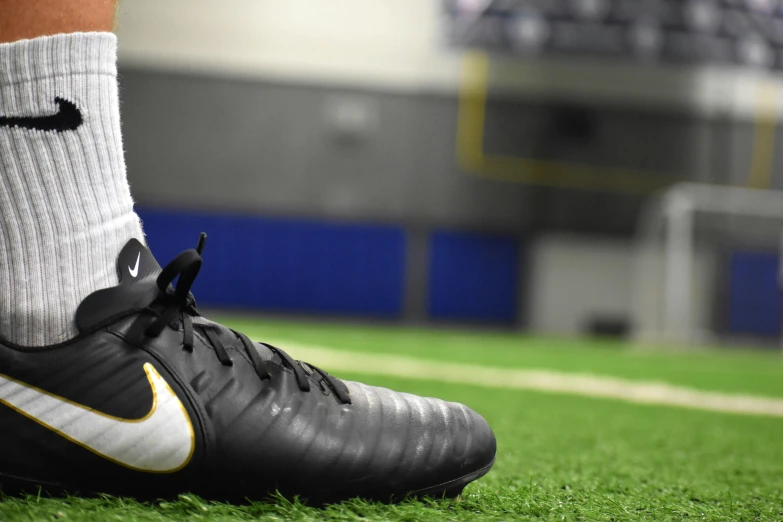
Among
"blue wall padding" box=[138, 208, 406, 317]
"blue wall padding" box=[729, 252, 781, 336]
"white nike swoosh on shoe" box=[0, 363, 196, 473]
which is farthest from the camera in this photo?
"blue wall padding" box=[729, 252, 781, 336]

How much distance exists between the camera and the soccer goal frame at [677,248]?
5.63 meters

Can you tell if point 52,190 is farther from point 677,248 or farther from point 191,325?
point 677,248

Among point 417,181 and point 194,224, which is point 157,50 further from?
point 417,181

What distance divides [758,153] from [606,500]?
726 centimetres

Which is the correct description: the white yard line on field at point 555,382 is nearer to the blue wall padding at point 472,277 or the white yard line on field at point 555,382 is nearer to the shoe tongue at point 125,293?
the shoe tongue at point 125,293

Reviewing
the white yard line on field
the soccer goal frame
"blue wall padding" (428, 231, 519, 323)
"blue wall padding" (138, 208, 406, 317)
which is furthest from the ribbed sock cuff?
"blue wall padding" (428, 231, 519, 323)

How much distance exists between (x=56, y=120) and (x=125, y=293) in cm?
11

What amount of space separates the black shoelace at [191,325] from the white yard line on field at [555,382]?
1.22 m

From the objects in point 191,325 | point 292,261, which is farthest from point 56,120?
point 292,261

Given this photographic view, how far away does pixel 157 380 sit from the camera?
0.47 m

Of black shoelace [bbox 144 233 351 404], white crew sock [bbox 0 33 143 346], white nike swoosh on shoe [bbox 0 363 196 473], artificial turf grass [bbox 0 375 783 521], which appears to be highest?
white crew sock [bbox 0 33 143 346]

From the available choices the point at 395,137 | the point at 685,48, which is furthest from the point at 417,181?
the point at 685,48

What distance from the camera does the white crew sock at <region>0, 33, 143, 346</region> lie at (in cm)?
47

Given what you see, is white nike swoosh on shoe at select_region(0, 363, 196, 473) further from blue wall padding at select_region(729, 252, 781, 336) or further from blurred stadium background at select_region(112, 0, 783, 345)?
blue wall padding at select_region(729, 252, 781, 336)
